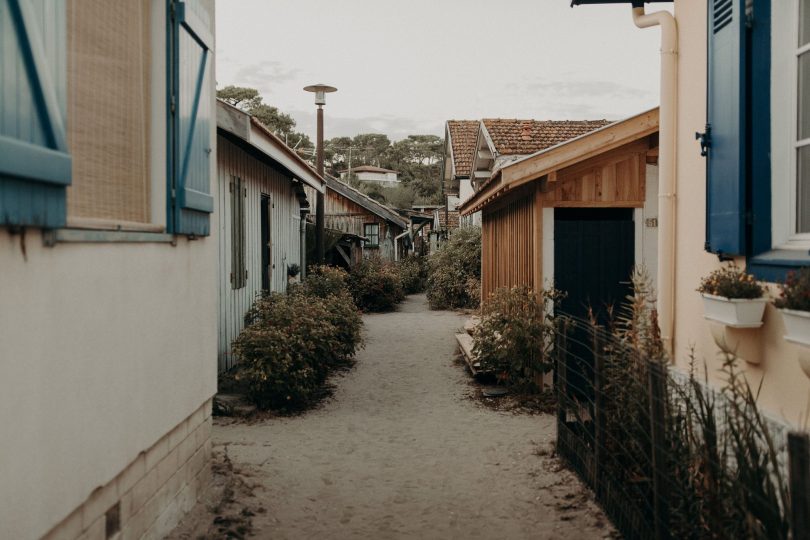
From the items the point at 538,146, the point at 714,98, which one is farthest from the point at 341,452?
the point at 538,146

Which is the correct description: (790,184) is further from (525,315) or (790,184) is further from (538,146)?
(538,146)

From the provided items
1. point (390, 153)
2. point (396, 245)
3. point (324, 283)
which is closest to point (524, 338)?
point (324, 283)

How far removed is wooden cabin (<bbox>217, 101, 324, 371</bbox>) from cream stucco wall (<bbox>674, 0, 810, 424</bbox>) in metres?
4.47

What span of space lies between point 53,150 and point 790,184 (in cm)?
332

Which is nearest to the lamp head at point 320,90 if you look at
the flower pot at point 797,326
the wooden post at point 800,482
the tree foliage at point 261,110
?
the flower pot at point 797,326

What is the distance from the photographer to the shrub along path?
14.9 ft

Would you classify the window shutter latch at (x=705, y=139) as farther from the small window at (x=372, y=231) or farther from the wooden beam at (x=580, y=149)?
the small window at (x=372, y=231)

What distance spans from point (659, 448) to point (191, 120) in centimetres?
319

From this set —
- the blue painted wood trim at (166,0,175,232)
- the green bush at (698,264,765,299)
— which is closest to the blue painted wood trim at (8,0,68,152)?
the blue painted wood trim at (166,0,175,232)

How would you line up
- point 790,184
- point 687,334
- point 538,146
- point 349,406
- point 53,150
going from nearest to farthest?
point 53,150 < point 790,184 < point 687,334 < point 349,406 < point 538,146

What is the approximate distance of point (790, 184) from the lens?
3.43 meters

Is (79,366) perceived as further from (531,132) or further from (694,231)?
(531,132)

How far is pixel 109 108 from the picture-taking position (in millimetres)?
3338

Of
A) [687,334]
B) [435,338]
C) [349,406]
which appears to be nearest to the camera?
[687,334]
